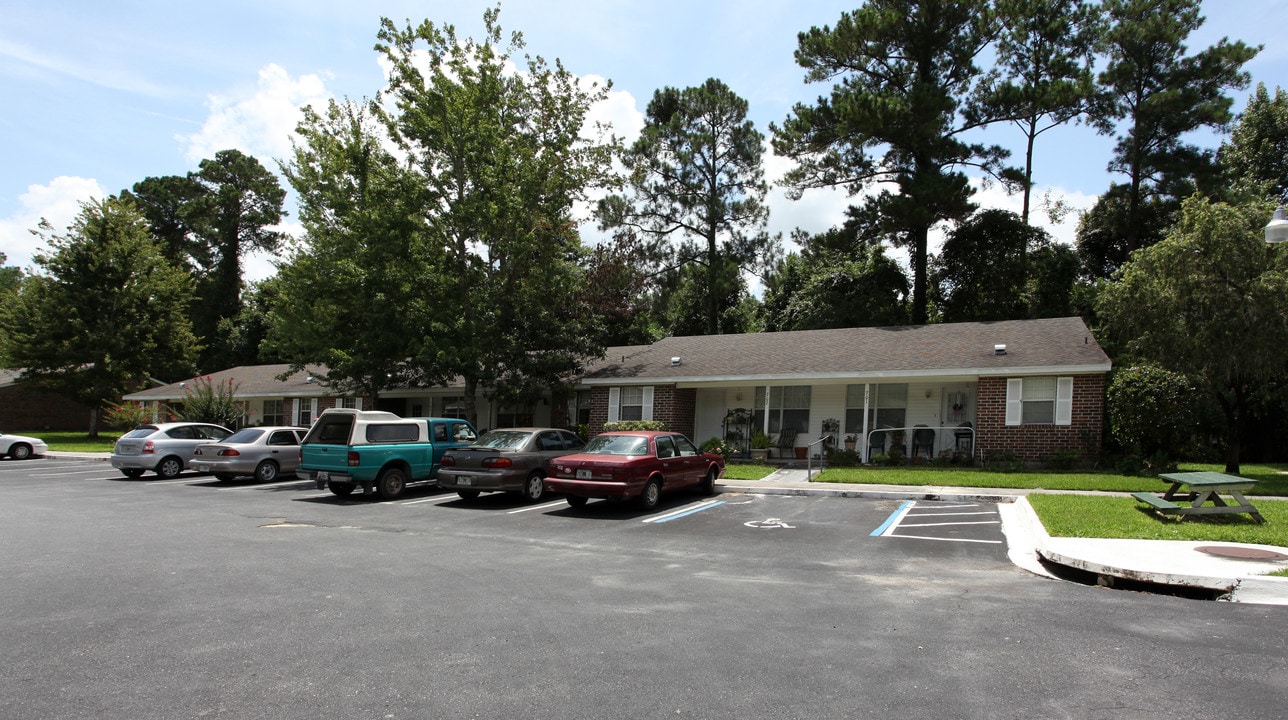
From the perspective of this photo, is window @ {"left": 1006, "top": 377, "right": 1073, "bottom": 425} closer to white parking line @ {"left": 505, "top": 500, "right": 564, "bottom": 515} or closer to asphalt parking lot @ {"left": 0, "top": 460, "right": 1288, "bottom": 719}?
asphalt parking lot @ {"left": 0, "top": 460, "right": 1288, "bottom": 719}

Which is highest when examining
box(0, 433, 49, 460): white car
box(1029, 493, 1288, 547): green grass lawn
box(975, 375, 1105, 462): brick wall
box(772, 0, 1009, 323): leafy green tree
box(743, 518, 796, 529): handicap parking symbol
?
box(772, 0, 1009, 323): leafy green tree

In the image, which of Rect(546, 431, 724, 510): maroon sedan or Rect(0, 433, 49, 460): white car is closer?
Rect(546, 431, 724, 510): maroon sedan

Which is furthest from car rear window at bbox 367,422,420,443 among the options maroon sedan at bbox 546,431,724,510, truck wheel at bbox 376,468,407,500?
maroon sedan at bbox 546,431,724,510

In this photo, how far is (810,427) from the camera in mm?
23250

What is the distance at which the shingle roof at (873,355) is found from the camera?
1892cm

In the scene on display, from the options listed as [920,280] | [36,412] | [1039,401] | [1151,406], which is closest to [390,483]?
[1039,401]

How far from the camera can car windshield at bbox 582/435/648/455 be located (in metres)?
13.6

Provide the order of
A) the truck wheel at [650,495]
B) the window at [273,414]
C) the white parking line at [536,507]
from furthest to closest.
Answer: the window at [273,414], the white parking line at [536,507], the truck wheel at [650,495]

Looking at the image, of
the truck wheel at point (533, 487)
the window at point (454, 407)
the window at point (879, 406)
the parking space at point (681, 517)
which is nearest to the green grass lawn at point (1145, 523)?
the parking space at point (681, 517)

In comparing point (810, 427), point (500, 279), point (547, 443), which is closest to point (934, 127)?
point (810, 427)

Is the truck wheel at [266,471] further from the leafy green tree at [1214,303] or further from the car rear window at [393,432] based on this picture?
the leafy green tree at [1214,303]

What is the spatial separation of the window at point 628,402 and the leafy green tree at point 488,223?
1.69 meters

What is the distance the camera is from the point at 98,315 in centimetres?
3675

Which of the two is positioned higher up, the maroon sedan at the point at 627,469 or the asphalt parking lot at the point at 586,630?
the maroon sedan at the point at 627,469
